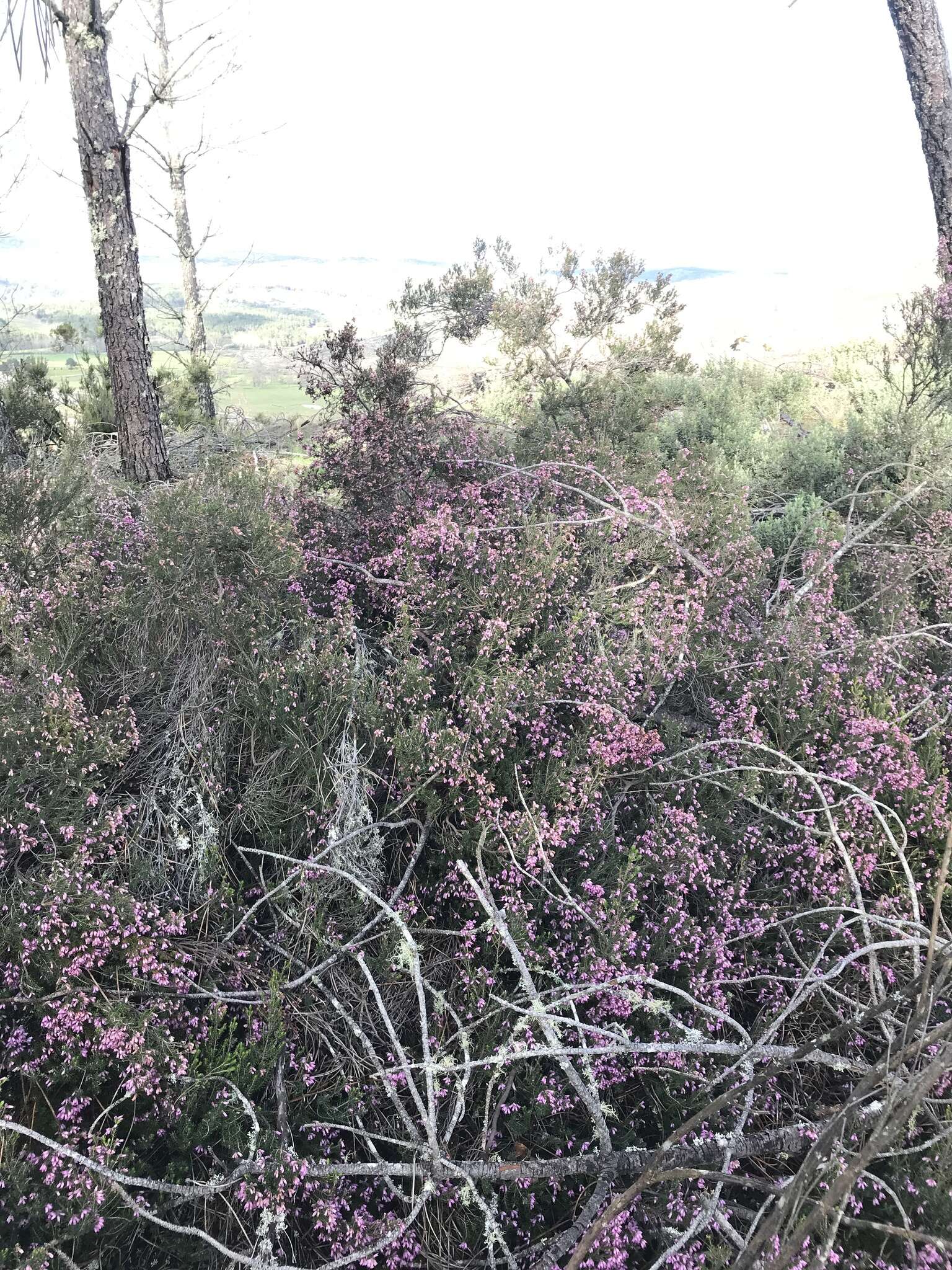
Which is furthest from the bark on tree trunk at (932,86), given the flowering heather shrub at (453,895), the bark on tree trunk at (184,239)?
the bark on tree trunk at (184,239)

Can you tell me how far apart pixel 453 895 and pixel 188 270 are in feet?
44.3

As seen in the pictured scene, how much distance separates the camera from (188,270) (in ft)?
42.6

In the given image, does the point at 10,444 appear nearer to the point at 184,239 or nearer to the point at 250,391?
the point at 250,391

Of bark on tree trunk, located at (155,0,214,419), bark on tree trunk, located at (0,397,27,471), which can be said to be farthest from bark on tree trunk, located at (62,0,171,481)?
bark on tree trunk, located at (155,0,214,419)

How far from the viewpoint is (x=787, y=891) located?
2678 millimetres

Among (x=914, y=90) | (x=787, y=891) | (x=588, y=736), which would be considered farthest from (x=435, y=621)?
(x=914, y=90)

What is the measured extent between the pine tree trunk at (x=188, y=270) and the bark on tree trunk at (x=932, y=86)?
32.9 feet

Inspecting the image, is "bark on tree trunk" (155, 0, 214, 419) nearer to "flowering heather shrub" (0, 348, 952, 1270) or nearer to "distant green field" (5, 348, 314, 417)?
"distant green field" (5, 348, 314, 417)

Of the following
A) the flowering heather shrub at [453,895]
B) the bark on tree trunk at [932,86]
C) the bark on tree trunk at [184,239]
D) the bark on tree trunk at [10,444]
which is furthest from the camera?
the bark on tree trunk at [184,239]

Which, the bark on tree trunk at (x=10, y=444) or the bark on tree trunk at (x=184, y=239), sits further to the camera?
the bark on tree trunk at (x=184, y=239)

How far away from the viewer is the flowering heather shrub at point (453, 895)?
1.88 meters

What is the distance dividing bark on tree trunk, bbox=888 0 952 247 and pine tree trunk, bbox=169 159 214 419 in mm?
10036

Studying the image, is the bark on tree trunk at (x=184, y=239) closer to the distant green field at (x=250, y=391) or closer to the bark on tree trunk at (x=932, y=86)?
the distant green field at (x=250, y=391)

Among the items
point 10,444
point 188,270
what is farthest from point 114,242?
point 188,270
